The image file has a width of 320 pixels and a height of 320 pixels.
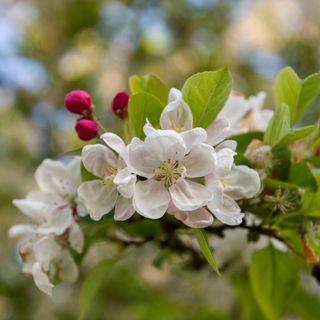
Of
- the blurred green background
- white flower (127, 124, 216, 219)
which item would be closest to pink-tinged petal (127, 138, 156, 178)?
white flower (127, 124, 216, 219)

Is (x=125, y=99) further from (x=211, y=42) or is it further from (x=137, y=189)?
(x=211, y=42)

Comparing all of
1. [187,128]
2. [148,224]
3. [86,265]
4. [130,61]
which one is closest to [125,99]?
[187,128]

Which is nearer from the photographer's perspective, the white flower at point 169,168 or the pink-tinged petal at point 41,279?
the white flower at point 169,168

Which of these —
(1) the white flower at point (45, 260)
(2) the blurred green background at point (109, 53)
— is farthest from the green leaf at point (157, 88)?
(2) the blurred green background at point (109, 53)

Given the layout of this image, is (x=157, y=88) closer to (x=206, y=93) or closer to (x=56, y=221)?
(x=206, y=93)

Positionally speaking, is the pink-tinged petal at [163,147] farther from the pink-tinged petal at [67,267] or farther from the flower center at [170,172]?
the pink-tinged petal at [67,267]

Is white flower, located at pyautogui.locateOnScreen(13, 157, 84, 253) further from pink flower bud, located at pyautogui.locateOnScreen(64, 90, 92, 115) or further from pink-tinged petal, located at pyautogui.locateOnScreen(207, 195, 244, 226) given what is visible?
pink-tinged petal, located at pyautogui.locateOnScreen(207, 195, 244, 226)

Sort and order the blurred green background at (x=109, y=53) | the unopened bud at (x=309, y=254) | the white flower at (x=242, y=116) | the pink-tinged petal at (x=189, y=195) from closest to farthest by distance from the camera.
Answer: the pink-tinged petal at (x=189, y=195), the unopened bud at (x=309, y=254), the white flower at (x=242, y=116), the blurred green background at (x=109, y=53)
